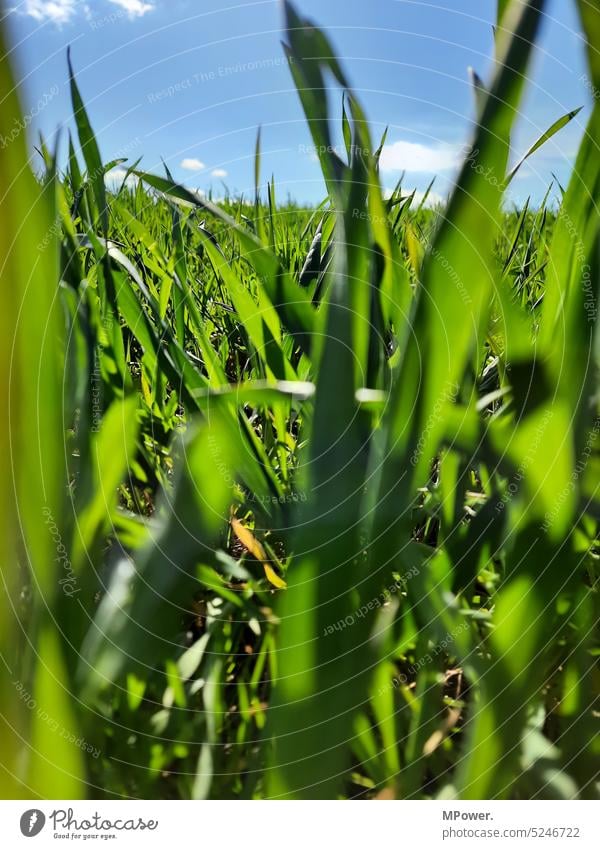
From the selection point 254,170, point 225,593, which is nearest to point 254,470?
point 225,593

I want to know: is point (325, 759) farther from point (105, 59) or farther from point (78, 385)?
point (105, 59)

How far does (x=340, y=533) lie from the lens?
0.86ft

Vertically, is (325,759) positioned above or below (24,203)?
below

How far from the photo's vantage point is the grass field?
267 mm

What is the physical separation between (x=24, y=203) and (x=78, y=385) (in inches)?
3.2

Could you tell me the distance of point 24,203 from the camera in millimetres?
284

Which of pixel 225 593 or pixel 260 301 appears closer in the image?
pixel 225 593

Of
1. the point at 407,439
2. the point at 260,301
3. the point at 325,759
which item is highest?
the point at 260,301
